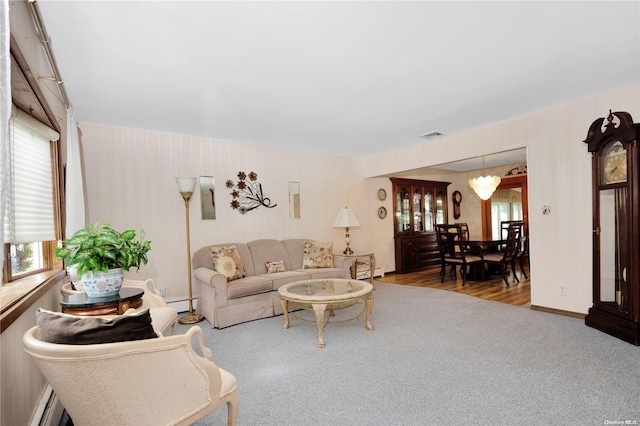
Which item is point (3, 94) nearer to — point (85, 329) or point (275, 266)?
point (85, 329)

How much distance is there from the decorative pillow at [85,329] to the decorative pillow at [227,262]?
278 cm

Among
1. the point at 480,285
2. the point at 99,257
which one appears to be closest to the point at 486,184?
the point at 480,285

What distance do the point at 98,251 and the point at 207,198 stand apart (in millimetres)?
2720

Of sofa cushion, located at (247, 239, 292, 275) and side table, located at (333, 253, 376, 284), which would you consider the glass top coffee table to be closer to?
sofa cushion, located at (247, 239, 292, 275)

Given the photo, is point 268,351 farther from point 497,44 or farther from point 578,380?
point 497,44

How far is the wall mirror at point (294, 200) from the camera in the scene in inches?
217

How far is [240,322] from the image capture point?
381cm

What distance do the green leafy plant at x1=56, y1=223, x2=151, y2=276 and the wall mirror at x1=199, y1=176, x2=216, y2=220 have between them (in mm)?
2477

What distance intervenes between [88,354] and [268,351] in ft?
6.51

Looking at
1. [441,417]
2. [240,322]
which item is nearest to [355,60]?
[441,417]

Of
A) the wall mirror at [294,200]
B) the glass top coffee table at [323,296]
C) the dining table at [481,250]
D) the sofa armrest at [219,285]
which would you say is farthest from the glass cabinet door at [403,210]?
the sofa armrest at [219,285]

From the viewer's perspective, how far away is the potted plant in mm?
1967

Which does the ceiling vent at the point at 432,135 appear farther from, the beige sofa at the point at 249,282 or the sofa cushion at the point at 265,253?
the sofa cushion at the point at 265,253

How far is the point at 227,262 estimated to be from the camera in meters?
4.14
